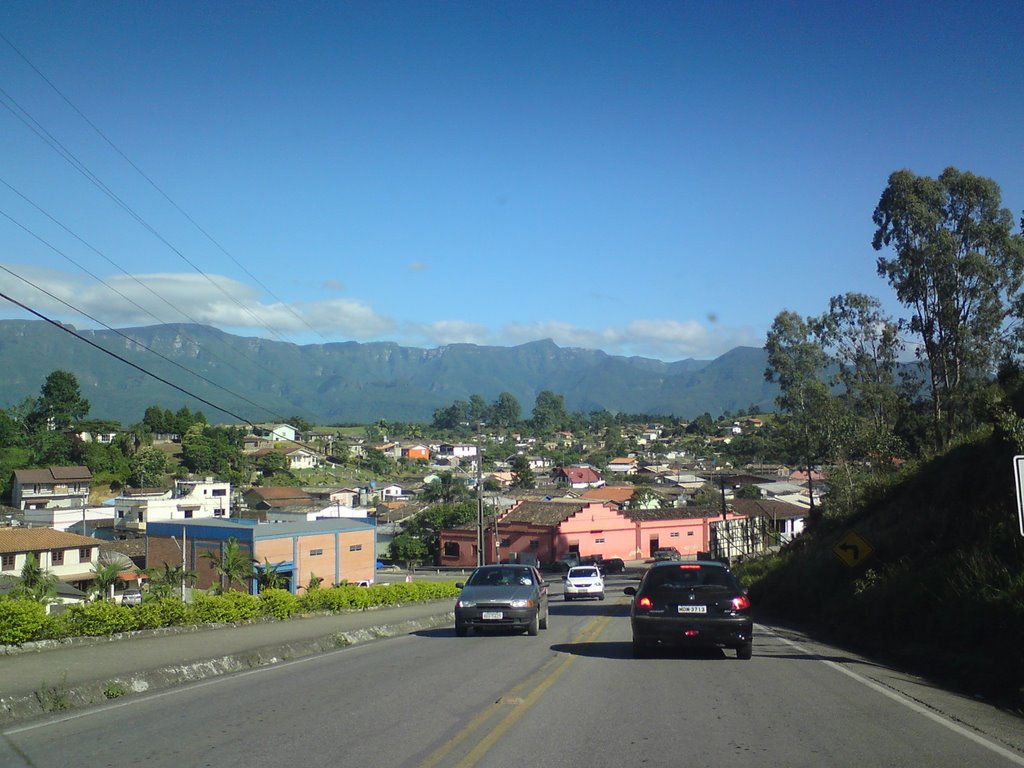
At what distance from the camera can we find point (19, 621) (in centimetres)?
1195

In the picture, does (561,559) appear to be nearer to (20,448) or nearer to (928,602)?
(928,602)

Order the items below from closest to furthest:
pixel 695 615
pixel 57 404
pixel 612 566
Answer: pixel 695 615 < pixel 612 566 < pixel 57 404

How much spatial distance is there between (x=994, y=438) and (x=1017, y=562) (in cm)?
619

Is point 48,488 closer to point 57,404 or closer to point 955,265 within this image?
point 57,404

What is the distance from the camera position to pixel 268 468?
114438mm

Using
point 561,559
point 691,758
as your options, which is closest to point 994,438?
point 691,758

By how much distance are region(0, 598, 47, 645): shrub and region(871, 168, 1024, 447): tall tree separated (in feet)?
115

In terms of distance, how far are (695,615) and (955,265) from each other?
3139 cm

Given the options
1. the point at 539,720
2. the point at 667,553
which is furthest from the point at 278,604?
the point at 667,553

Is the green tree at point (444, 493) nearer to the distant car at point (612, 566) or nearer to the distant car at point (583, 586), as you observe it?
the distant car at point (612, 566)

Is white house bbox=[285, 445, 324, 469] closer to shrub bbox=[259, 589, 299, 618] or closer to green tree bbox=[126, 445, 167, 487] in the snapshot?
green tree bbox=[126, 445, 167, 487]

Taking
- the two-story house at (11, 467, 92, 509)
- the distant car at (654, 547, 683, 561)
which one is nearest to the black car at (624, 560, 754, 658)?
the distant car at (654, 547, 683, 561)

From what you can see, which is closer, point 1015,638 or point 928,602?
point 1015,638

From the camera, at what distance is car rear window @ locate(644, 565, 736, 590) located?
13.0 m
